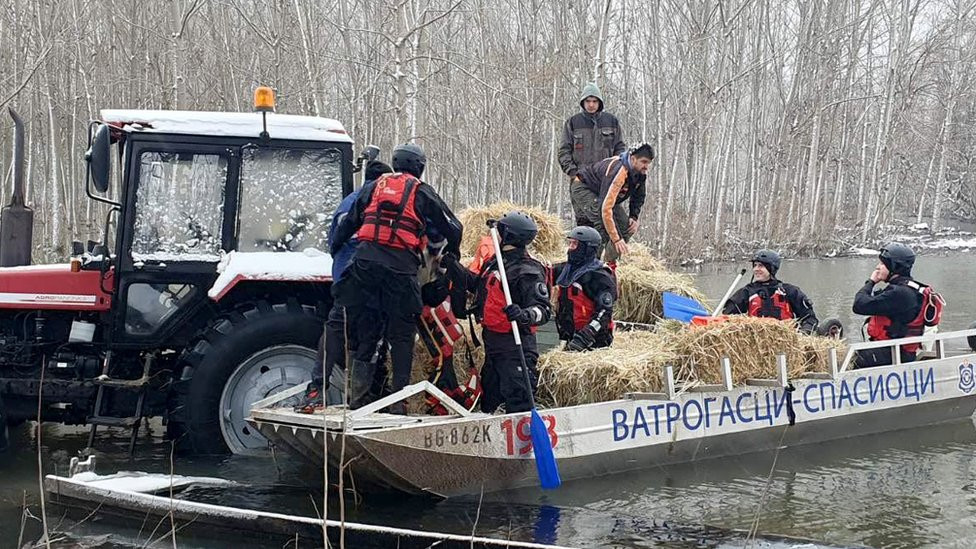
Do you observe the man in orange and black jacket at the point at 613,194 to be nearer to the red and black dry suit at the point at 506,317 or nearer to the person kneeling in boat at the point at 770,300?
the person kneeling in boat at the point at 770,300

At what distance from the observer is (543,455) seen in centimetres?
645

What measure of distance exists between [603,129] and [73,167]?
18519mm

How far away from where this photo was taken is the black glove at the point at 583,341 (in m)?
7.94

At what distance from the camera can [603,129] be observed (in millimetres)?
10477

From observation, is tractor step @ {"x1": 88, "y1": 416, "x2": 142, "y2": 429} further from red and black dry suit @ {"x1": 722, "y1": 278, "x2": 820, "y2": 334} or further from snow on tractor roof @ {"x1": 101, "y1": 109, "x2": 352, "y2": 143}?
red and black dry suit @ {"x1": 722, "y1": 278, "x2": 820, "y2": 334}

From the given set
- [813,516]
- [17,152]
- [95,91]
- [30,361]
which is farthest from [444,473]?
[95,91]

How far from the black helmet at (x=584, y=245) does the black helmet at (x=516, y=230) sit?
0.97 m

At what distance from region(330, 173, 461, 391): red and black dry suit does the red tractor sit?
497mm

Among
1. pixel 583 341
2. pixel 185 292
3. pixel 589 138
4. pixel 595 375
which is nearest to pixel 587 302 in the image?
pixel 583 341

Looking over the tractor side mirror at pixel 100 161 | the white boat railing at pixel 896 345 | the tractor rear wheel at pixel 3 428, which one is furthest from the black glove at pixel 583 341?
the tractor rear wheel at pixel 3 428

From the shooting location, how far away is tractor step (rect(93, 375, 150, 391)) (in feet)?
21.8

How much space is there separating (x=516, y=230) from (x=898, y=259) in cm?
407

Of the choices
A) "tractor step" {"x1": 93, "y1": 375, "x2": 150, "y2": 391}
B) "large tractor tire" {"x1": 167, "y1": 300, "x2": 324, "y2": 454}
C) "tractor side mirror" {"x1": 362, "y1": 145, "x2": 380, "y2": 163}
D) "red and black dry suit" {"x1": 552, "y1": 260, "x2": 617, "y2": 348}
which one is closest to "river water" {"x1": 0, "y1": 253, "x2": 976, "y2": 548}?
"large tractor tire" {"x1": 167, "y1": 300, "x2": 324, "y2": 454}

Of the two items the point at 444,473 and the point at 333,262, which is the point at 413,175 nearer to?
the point at 333,262
